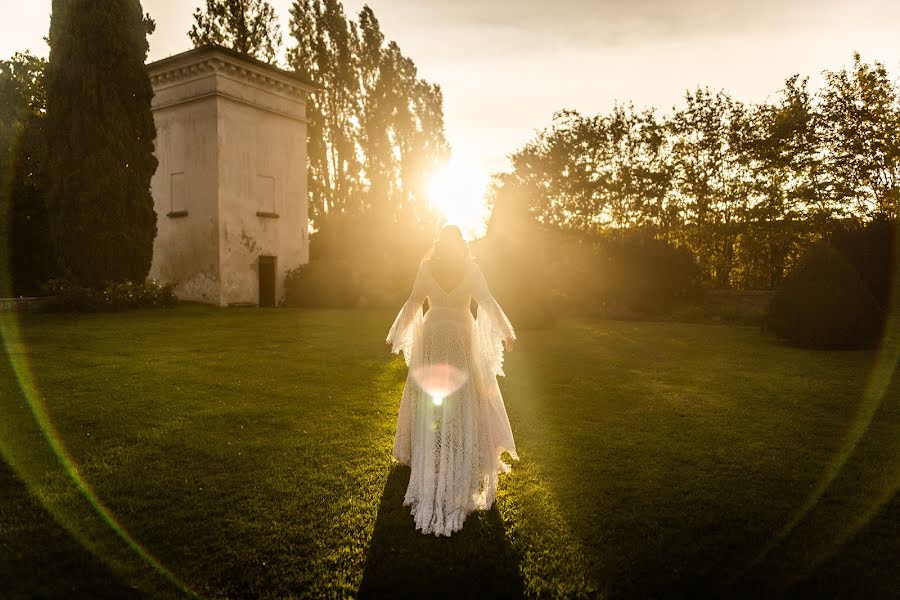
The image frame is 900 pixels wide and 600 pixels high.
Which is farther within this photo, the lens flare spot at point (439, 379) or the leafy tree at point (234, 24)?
the leafy tree at point (234, 24)

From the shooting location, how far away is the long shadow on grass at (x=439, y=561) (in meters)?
3.60

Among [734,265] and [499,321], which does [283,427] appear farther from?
[734,265]

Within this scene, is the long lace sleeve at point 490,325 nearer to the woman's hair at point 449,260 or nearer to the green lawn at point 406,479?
the woman's hair at point 449,260

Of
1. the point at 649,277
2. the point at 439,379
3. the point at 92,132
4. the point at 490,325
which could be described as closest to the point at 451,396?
the point at 439,379

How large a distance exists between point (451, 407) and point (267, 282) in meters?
23.6

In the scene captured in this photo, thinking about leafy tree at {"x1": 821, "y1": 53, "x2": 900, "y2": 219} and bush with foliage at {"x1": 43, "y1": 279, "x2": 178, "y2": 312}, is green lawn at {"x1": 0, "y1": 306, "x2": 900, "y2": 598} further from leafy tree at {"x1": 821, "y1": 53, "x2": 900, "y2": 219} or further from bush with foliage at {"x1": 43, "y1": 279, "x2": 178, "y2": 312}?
leafy tree at {"x1": 821, "y1": 53, "x2": 900, "y2": 219}

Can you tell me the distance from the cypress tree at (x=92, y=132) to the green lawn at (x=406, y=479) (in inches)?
413

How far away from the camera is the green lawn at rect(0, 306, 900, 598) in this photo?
12.3ft

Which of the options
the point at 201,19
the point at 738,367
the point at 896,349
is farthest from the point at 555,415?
the point at 201,19

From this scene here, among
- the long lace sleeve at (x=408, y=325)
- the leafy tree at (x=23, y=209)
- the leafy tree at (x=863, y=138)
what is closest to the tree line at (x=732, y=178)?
the leafy tree at (x=863, y=138)

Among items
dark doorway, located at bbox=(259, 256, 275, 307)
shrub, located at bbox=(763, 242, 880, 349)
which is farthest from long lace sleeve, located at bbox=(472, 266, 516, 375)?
dark doorway, located at bbox=(259, 256, 275, 307)

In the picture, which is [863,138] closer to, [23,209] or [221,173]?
[221,173]

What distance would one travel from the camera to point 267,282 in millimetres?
26656

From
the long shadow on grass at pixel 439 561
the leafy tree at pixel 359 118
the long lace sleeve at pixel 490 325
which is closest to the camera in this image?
the long shadow on grass at pixel 439 561
